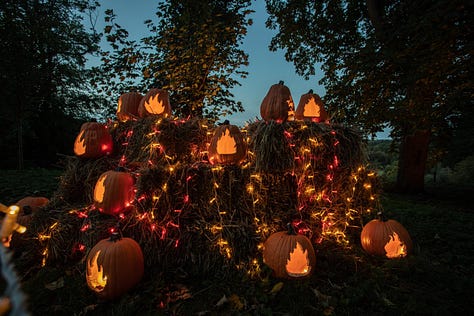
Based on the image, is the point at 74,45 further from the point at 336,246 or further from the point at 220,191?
the point at 336,246

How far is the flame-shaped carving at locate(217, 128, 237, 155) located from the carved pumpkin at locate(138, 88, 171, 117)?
48.2 inches

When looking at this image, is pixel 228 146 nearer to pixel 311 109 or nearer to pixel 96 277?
pixel 311 109

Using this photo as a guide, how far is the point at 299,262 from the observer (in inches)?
98.3

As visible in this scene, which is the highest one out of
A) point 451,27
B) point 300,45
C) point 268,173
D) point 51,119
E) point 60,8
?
point 60,8

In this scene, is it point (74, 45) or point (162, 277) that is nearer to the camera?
point (162, 277)

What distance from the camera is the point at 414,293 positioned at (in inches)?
89.3

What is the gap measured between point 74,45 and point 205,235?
47.3ft

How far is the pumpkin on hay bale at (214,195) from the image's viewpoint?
2686 mm

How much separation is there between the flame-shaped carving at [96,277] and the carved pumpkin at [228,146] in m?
1.66

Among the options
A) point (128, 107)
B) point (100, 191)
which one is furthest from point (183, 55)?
point (100, 191)

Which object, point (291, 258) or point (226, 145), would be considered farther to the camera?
point (226, 145)

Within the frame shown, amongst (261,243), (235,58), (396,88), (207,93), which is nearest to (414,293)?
(261,243)

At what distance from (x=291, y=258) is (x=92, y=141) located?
9.48ft

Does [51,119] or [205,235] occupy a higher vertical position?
[51,119]
